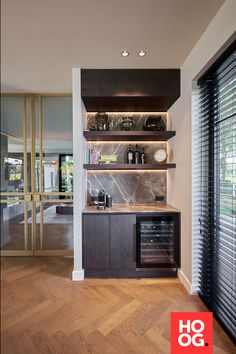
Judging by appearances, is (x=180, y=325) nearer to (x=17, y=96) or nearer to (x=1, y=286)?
(x=1, y=286)

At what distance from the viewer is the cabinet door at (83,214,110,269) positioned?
237 cm

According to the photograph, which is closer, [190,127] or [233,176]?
[233,176]

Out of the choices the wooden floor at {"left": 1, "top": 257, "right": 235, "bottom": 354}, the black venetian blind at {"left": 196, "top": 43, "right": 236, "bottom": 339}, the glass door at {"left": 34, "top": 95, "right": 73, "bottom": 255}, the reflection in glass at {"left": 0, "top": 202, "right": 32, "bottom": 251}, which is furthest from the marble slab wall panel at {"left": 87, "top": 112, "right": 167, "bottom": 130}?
the wooden floor at {"left": 1, "top": 257, "right": 235, "bottom": 354}

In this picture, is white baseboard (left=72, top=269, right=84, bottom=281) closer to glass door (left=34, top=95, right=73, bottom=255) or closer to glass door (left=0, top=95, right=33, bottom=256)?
glass door (left=34, top=95, right=73, bottom=255)

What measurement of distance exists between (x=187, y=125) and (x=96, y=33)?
4.27 ft

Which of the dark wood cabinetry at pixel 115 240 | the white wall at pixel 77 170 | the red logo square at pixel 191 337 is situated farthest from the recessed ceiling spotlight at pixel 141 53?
the red logo square at pixel 191 337

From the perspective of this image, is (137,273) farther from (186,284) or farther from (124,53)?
(124,53)

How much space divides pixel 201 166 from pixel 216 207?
461 millimetres

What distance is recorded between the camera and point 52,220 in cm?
315

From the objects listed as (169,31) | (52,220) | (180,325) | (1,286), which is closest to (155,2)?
(169,31)

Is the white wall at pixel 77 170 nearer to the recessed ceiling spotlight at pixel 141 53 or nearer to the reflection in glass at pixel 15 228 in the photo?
the recessed ceiling spotlight at pixel 141 53

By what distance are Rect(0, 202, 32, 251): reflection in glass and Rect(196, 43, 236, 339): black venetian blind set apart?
2624 millimetres

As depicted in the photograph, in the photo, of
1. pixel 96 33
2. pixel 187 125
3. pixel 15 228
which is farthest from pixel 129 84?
pixel 15 228

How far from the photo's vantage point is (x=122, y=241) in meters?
2.38
